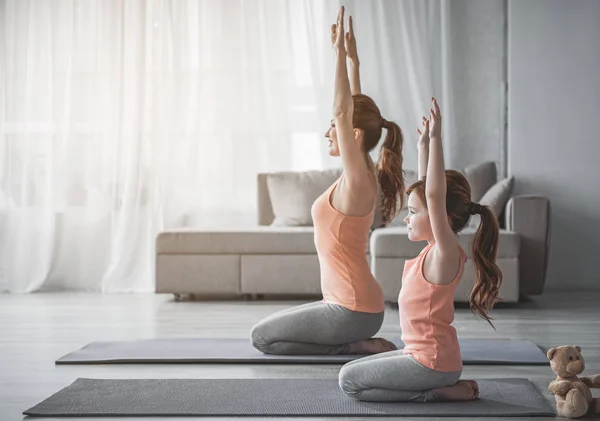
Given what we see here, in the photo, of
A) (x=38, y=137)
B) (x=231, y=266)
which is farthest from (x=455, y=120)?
(x=38, y=137)

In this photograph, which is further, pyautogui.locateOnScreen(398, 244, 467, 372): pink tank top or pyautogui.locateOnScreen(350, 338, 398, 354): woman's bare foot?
pyautogui.locateOnScreen(350, 338, 398, 354): woman's bare foot

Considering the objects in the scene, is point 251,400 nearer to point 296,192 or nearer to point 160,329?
point 160,329

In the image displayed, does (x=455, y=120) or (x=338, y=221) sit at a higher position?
(x=455, y=120)

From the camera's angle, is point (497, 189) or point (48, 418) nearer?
point (48, 418)

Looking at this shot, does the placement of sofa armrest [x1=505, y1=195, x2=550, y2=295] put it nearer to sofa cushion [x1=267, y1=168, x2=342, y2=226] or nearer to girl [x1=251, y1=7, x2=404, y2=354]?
sofa cushion [x1=267, y1=168, x2=342, y2=226]

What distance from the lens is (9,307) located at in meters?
5.40

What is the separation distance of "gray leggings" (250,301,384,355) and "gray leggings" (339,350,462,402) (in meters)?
0.64

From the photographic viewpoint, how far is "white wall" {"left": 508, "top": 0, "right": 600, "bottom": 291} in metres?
6.20

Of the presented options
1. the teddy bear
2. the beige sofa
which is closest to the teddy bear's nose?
the teddy bear

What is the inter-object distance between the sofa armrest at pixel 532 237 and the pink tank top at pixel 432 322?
2.80m

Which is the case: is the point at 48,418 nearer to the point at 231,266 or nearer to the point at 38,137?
the point at 231,266

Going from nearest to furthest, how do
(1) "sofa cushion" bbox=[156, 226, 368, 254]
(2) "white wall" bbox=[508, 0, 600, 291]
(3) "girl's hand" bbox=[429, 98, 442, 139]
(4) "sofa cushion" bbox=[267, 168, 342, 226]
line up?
(3) "girl's hand" bbox=[429, 98, 442, 139] → (1) "sofa cushion" bbox=[156, 226, 368, 254] → (4) "sofa cushion" bbox=[267, 168, 342, 226] → (2) "white wall" bbox=[508, 0, 600, 291]

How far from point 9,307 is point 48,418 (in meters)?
3.02

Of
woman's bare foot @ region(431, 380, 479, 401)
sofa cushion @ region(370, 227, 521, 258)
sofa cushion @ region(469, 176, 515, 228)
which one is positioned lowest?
woman's bare foot @ region(431, 380, 479, 401)
